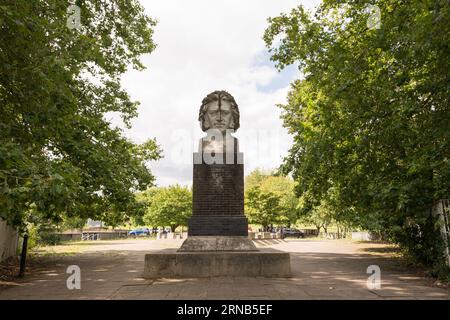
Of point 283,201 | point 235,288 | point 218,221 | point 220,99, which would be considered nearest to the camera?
point 235,288

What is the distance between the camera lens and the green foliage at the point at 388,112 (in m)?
7.59

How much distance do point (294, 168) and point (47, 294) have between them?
10.4m

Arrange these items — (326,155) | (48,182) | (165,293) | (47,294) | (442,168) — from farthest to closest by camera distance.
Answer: (326,155) < (442,168) < (47,294) < (165,293) < (48,182)

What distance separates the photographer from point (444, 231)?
348 inches

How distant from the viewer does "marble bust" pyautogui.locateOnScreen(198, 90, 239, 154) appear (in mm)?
10461

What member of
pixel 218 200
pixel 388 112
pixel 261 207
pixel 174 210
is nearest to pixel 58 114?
pixel 218 200

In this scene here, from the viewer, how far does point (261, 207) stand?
4091cm

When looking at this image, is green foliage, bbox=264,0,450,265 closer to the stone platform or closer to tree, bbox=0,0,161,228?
the stone platform

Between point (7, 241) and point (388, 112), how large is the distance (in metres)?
14.7

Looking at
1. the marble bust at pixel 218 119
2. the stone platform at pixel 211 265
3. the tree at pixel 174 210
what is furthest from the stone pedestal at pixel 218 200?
the tree at pixel 174 210

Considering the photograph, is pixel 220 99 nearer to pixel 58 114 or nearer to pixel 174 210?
pixel 58 114

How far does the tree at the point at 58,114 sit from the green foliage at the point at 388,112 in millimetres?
6480
